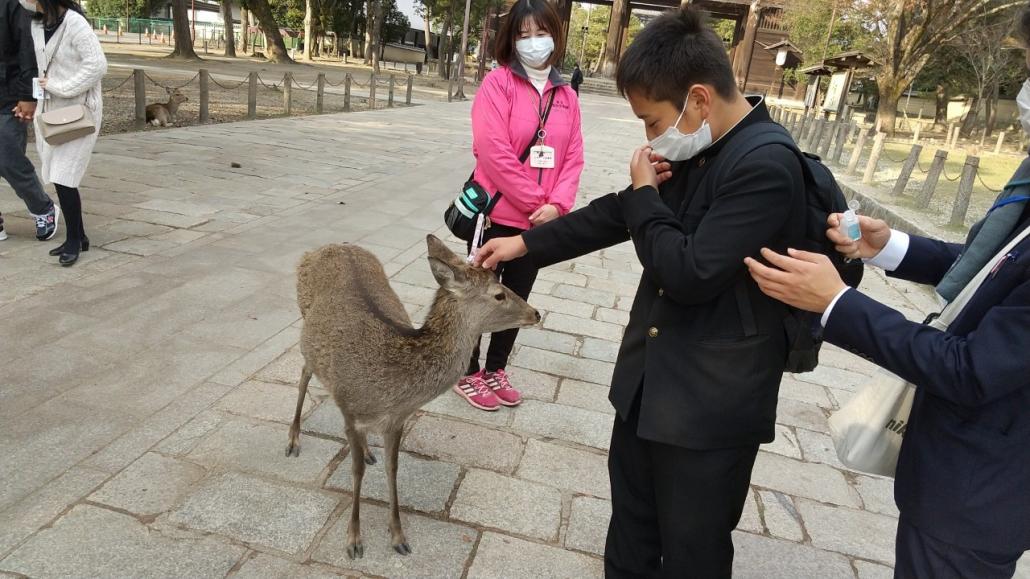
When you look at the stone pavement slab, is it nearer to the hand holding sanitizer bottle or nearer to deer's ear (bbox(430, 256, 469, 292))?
deer's ear (bbox(430, 256, 469, 292))

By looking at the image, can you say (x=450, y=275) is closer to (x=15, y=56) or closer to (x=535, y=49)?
(x=535, y=49)

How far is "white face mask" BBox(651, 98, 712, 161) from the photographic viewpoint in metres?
1.80

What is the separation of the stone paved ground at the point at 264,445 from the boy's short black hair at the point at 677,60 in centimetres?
189

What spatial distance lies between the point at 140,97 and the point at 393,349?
1172 cm

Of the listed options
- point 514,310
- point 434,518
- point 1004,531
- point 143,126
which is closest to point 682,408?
point 1004,531

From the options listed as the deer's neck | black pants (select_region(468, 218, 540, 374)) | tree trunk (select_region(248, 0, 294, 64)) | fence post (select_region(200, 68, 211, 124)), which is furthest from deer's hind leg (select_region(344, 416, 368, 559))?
tree trunk (select_region(248, 0, 294, 64))

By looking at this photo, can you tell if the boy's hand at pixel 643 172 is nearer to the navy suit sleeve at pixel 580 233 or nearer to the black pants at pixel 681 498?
the navy suit sleeve at pixel 580 233

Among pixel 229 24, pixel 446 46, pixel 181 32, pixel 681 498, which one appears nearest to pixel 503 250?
pixel 681 498

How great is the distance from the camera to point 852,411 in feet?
6.07

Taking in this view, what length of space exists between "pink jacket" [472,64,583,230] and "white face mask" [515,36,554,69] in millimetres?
72

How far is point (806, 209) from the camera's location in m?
1.75

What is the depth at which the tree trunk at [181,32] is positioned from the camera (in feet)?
91.7

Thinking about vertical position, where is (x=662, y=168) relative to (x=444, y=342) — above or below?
above

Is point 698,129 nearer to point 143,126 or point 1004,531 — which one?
point 1004,531
